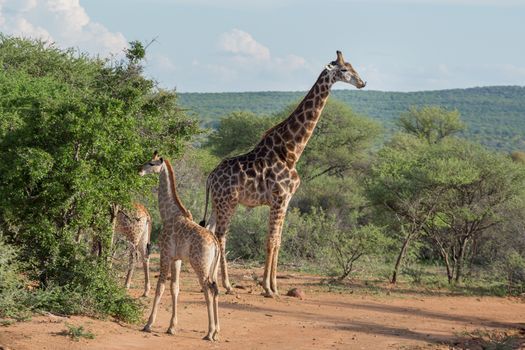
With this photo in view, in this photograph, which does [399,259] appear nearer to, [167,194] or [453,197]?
[453,197]

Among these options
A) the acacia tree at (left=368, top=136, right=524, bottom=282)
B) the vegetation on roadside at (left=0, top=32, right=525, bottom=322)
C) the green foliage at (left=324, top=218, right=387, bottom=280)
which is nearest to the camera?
the vegetation on roadside at (left=0, top=32, right=525, bottom=322)

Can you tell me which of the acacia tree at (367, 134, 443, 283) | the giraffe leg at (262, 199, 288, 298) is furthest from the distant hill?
the giraffe leg at (262, 199, 288, 298)

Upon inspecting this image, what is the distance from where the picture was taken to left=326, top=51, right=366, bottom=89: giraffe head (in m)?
15.3

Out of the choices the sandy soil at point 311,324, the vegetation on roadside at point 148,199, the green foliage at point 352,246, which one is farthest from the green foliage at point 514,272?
the green foliage at point 352,246

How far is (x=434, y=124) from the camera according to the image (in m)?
47.5

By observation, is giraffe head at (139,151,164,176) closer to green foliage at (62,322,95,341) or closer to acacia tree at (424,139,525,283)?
green foliage at (62,322,95,341)

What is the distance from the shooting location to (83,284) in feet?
38.0

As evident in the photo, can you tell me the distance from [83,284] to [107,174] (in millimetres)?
1353

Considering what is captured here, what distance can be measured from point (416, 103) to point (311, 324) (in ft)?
288

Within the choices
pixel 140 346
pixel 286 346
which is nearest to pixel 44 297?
pixel 140 346

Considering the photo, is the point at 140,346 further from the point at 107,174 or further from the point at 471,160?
the point at 471,160

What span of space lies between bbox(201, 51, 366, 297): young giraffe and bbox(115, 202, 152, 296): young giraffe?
4.25 ft

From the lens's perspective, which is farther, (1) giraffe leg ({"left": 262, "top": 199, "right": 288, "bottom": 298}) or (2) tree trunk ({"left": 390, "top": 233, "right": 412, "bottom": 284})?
(2) tree trunk ({"left": 390, "top": 233, "right": 412, "bottom": 284})

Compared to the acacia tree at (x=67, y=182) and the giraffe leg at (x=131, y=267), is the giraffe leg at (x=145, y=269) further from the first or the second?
the acacia tree at (x=67, y=182)
